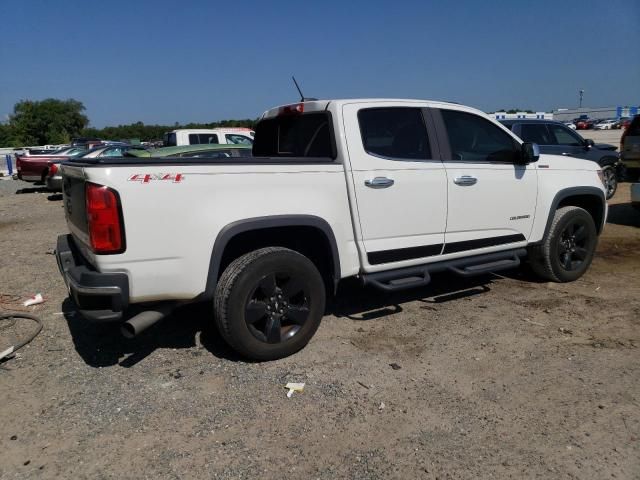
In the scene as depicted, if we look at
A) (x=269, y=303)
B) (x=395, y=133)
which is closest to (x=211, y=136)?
(x=395, y=133)

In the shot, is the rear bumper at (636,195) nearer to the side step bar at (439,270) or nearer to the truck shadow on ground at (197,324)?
the truck shadow on ground at (197,324)

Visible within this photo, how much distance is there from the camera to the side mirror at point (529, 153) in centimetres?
489

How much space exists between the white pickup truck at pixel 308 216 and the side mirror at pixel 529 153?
0.02 meters

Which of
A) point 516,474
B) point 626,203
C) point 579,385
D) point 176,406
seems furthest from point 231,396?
point 626,203

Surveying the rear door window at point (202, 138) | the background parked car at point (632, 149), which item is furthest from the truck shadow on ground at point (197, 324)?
the rear door window at point (202, 138)

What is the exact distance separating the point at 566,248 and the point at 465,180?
71.7 inches

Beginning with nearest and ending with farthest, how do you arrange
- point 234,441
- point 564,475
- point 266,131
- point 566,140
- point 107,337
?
1. point 564,475
2. point 234,441
3. point 107,337
4. point 266,131
5. point 566,140

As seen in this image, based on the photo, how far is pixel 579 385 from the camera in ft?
11.3

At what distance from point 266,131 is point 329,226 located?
182 cm

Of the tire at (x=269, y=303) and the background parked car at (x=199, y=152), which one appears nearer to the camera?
the tire at (x=269, y=303)

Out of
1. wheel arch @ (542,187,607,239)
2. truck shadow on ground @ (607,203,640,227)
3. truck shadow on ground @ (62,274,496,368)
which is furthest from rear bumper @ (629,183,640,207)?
truck shadow on ground @ (62,274,496,368)

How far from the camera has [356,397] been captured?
336cm

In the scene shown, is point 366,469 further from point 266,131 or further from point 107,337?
point 266,131

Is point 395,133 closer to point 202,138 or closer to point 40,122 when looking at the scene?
point 202,138
